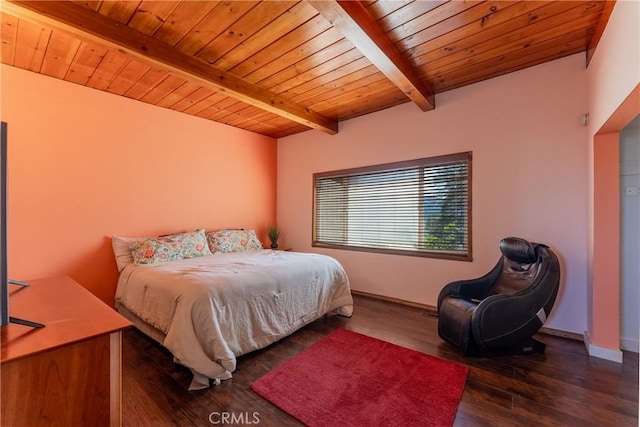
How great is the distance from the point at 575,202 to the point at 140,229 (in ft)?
14.8

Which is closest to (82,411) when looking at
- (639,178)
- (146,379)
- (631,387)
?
(146,379)

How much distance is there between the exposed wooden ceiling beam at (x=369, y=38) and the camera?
166 cm

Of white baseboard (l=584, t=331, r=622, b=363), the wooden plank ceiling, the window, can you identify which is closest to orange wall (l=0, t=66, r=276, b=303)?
the wooden plank ceiling

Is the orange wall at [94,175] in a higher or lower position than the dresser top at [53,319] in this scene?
higher

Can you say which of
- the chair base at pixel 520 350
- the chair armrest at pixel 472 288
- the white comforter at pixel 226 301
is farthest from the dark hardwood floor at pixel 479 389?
the chair armrest at pixel 472 288

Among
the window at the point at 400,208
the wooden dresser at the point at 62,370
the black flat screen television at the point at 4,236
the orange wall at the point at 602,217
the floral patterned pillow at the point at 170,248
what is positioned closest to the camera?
the wooden dresser at the point at 62,370

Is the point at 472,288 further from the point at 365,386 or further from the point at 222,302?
the point at 222,302

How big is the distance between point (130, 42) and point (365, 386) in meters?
2.98

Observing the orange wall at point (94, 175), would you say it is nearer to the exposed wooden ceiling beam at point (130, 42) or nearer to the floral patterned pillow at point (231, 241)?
the floral patterned pillow at point (231, 241)

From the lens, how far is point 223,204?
4000mm

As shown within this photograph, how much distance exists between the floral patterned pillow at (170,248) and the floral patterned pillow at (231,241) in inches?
5.3

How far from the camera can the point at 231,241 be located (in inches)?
145

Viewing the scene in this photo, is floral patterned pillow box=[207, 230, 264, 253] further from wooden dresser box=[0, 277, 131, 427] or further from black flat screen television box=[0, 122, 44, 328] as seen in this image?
black flat screen television box=[0, 122, 44, 328]

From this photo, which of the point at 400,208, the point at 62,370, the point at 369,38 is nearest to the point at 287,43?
the point at 369,38
